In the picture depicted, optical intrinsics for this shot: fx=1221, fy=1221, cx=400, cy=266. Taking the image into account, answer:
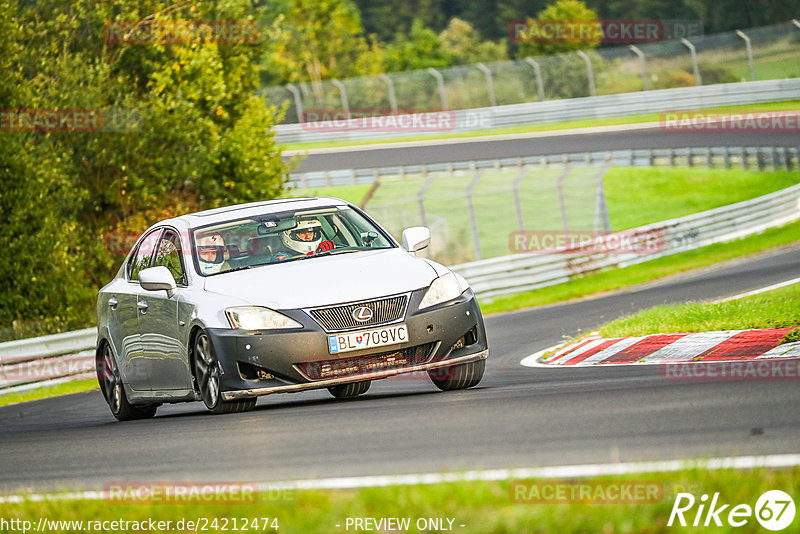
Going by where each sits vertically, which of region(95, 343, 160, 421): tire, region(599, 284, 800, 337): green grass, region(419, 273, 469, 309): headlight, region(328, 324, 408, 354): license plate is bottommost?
region(599, 284, 800, 337): green grass

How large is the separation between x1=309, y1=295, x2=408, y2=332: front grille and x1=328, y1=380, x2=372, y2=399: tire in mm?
1538

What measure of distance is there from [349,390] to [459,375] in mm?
1215

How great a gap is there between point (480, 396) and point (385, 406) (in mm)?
630

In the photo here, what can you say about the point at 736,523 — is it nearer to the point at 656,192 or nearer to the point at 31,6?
the point at 31,6

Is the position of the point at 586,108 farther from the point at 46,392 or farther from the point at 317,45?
the point at 317,45

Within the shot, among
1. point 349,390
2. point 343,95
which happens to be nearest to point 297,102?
point 343,95

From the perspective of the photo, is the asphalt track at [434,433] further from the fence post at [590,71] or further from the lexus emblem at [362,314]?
the fence post at [590,71]

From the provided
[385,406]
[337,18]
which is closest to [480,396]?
[385,406]

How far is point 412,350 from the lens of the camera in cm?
845
